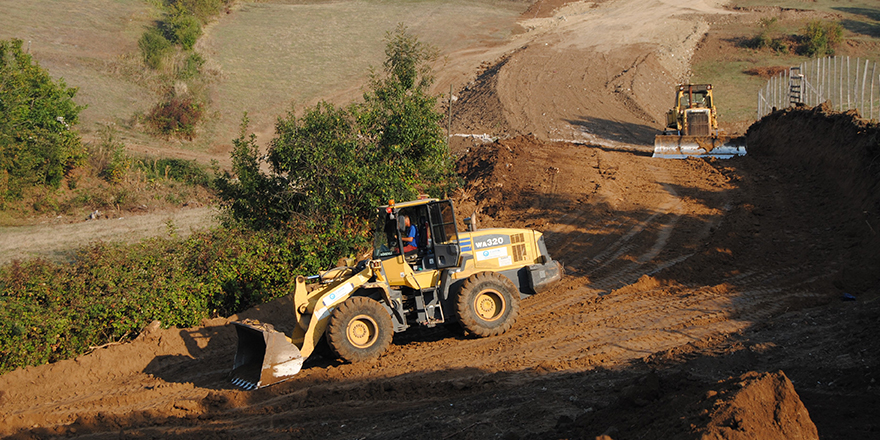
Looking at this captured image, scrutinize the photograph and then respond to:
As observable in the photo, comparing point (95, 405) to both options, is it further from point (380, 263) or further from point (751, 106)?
point (751, 106)

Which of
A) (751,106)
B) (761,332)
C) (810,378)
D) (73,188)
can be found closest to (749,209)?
(761,332)

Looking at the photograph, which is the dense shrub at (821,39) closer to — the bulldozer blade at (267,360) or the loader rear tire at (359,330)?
the loader rear tire at (359,330)

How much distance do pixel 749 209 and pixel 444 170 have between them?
301 inches

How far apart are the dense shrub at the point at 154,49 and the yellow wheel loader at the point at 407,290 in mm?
32639

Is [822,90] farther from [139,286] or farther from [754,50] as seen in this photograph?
[139,286]

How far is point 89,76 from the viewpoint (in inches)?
1415

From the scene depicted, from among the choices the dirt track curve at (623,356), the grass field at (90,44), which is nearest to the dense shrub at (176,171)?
the grass field at (90,44)

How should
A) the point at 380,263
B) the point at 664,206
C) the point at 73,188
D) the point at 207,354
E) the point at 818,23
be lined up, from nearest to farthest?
1. the point at 380,263
2. the point at 207,354
3. the point at 664,206
4. the point at 73,188
5. the point at 818,23

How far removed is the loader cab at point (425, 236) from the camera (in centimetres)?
970

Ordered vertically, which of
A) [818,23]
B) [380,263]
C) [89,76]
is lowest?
[380,263]

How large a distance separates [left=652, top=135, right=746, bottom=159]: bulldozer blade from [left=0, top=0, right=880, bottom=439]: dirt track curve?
377cm

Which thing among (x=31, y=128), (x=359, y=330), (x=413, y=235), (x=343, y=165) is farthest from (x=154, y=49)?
(x=359, y=330)

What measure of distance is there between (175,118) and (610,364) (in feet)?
98.7

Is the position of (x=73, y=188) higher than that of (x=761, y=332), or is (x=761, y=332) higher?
(x=73, y=188)
